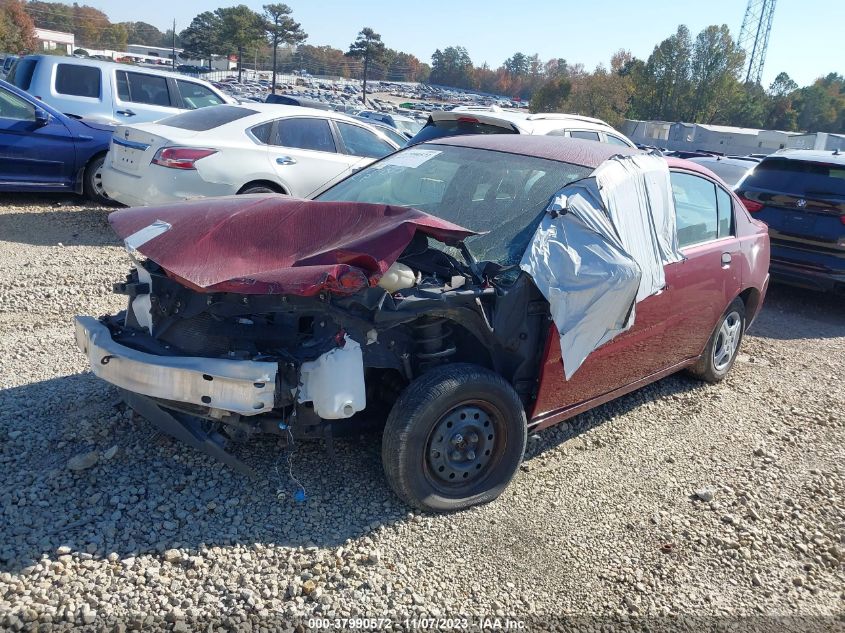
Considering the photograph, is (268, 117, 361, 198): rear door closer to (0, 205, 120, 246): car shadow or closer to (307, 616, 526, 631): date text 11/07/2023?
(0, 205, 120, 246): car shadow

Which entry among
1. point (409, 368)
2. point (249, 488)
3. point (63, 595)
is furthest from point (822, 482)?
point (63, 595)

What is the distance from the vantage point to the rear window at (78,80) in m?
11.3

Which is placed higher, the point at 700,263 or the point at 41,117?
the point at 41,117

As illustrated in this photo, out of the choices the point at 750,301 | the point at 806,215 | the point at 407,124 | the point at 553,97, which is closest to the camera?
the point at 750,301

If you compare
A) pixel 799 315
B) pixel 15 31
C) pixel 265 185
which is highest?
pixel 15 31

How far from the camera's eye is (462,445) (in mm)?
3412

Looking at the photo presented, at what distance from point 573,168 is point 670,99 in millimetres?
77510

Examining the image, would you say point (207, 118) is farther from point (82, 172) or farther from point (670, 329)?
point (670, 329)

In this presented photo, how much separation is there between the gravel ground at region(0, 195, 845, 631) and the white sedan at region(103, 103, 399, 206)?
3.26 meters

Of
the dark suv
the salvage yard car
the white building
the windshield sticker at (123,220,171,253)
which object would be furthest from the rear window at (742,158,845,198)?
the white building

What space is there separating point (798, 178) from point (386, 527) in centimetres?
686

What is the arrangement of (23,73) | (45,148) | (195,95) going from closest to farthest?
(45,148), (23,73), (195,95)

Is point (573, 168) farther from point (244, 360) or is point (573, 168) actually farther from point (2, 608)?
point (2, 608)

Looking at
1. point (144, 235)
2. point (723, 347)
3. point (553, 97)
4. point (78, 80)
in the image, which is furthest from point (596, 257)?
point (553, 97)
